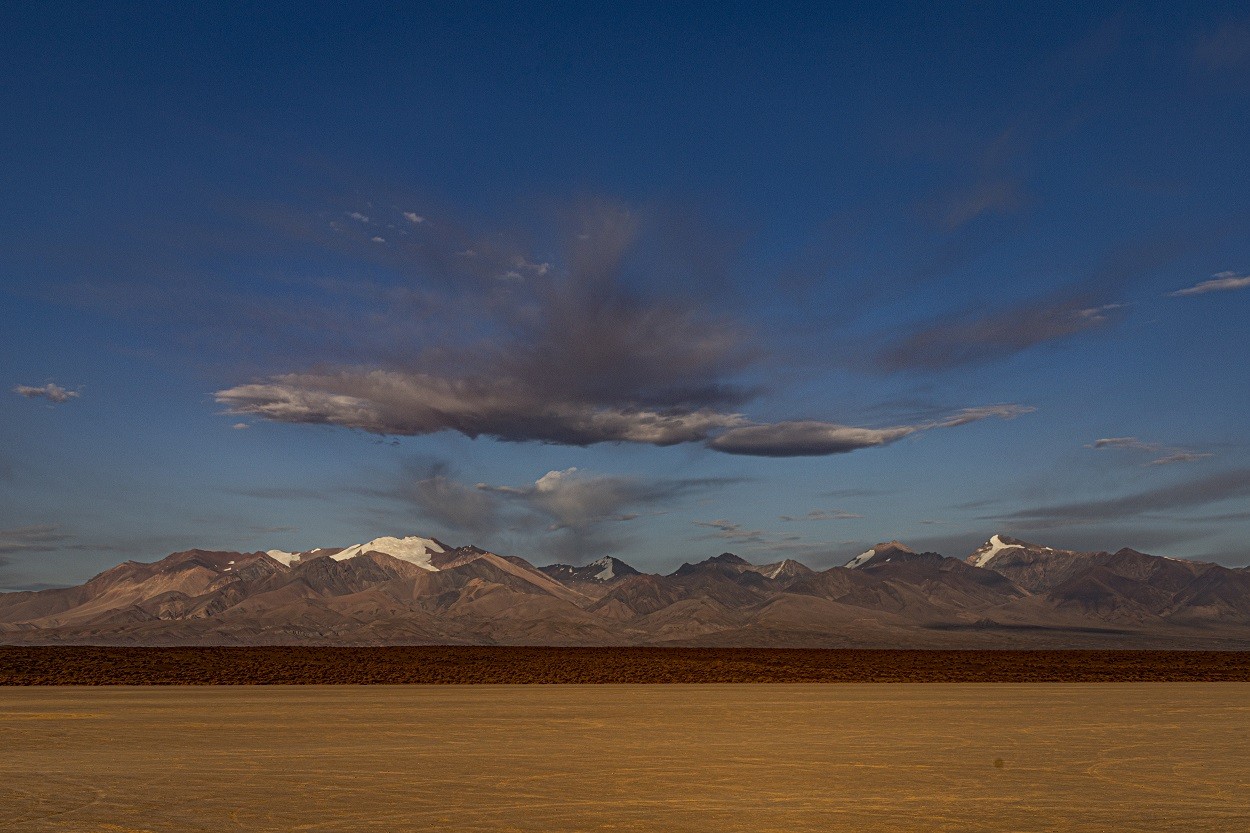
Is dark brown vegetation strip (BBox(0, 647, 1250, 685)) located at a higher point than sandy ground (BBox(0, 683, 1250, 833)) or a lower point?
lower

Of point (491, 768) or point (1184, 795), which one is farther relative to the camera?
point (491, 768)

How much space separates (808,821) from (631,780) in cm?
453

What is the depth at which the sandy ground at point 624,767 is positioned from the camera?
565 inches

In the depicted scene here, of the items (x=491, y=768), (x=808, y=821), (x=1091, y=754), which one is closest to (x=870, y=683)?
(x=1091, y=754)

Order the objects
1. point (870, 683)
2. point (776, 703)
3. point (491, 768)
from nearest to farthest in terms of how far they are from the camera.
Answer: point (491, 768) → point (776, 703) → point (870, 683)

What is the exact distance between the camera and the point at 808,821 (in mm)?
14180

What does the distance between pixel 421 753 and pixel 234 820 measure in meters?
8.24

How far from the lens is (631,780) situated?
18.1 meters

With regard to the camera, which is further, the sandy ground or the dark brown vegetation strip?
the dark brown vegetation strip

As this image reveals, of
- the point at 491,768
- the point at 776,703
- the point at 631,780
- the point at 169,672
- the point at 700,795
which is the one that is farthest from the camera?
the point at 169,672

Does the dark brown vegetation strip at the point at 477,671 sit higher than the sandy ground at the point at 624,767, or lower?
lower

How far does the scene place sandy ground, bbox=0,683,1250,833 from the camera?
47.1 ft

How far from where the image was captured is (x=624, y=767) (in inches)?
780

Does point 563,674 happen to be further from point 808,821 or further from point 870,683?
Answer: point 808,821
